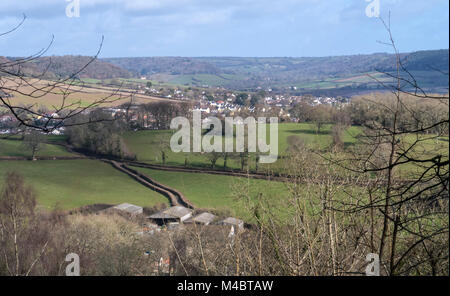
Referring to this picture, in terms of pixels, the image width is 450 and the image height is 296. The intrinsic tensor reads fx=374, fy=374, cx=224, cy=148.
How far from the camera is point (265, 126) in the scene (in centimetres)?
2544

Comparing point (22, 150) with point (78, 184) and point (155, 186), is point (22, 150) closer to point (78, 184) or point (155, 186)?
point (78, 184)

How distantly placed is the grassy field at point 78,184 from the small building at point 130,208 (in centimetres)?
70

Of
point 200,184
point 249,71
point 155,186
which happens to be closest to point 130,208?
point 155,186

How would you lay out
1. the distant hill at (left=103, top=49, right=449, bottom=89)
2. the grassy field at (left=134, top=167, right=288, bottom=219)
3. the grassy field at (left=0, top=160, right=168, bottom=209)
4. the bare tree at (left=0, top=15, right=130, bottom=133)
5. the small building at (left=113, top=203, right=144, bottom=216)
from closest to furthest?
1. the bare tree at (left=0, top=15, right=130, bottom=133)
2. the small building at (left=113, top=203, right=144, bottom=216)
3. the grassy field at (left=134, top=167, right=288, bottom=219)
4. the grassy field at (left=0, top=160, right=168, bottom=209)
5. the distant hill at (left=103, top=49, right=449, bottom=89)

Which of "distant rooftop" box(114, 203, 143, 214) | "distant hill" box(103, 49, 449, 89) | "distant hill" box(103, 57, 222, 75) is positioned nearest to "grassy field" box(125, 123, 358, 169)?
"distant rooftop" box(114, 203, 143, 214)

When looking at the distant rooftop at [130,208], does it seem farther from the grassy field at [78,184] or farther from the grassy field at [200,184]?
the grassy field at [200,184]

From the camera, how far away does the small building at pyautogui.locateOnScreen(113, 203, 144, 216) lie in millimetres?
17236

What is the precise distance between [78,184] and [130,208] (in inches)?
200

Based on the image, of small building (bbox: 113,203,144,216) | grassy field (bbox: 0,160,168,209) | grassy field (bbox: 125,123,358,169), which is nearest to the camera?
small building (bbox: 113,203,144,216)

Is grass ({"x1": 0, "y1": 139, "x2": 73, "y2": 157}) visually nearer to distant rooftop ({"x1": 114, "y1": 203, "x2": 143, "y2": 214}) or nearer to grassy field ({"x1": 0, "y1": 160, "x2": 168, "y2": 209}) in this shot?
grassy field ({"x1": 0, "y1": 160, "x2": 168, "y2": 209})

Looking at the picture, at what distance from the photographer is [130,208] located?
699 inches

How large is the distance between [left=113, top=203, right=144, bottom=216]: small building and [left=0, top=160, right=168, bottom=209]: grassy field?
70cm
